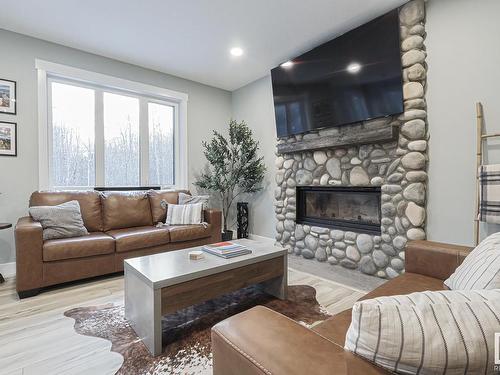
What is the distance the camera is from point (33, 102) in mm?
2988

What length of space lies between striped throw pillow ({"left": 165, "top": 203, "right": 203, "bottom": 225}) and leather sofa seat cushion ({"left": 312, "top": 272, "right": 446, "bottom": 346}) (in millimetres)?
2339

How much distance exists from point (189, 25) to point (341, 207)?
2.63m

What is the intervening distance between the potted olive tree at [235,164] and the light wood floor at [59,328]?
1.75 m

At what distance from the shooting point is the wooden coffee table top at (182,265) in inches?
62.3

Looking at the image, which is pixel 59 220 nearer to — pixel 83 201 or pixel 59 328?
pixel 83 201

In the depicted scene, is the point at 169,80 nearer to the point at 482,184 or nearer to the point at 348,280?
the point at 348,280

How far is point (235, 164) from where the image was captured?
169 inches

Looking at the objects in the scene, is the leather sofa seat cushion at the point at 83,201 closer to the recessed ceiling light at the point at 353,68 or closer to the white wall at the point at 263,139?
the white wall at the point at 263,139

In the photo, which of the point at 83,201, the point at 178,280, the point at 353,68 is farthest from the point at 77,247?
the point at 353,68

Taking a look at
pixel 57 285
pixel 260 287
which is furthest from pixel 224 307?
pixel 57 285

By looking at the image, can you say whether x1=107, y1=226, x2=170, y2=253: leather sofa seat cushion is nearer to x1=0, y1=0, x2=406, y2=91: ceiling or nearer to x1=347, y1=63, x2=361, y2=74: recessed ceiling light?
x1=0, y1=0, x2=406, y2=91: ceiling

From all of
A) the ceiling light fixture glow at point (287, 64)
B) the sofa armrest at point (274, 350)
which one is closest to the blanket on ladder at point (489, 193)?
the sofa armrest at point (274, 350)

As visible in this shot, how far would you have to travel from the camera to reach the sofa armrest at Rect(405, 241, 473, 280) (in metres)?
1.58

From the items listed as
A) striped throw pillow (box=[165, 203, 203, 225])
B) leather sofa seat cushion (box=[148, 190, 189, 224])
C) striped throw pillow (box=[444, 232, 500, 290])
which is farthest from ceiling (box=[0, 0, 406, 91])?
striped throw pillow (box=[444, 232, 500, 290])
